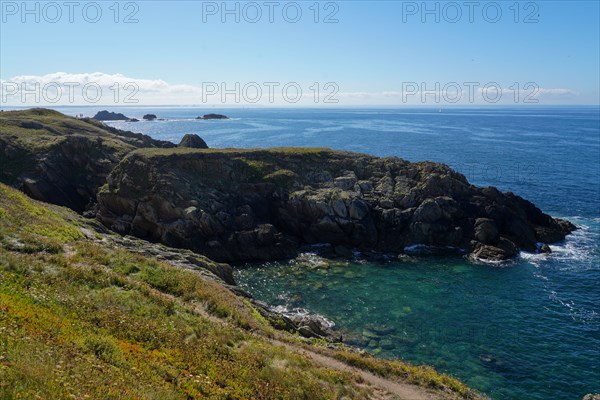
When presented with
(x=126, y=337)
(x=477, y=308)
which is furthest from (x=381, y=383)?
(x=477, y=308)

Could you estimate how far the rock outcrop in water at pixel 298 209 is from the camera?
167 ft

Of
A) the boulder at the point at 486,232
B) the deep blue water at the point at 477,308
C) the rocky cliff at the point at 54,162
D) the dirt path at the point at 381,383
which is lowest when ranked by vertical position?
the deep blue water at the point at 477,308

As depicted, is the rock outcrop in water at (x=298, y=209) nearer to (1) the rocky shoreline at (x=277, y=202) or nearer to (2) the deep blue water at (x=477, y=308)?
(1) the rocky shoreline at (x=277, y=202)

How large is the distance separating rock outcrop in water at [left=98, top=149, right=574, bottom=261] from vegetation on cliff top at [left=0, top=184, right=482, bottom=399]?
76.8 ft

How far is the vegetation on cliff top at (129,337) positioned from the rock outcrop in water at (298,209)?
76.8 feet

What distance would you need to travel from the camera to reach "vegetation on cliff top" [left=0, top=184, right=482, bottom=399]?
11281 millimetres

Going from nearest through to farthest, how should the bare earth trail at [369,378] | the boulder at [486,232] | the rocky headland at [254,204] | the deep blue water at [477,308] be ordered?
the bare earth trail at [369,378] < the deep blue water at [477,308] < the rocky headland at [254,204] < the boulder at [486,232]

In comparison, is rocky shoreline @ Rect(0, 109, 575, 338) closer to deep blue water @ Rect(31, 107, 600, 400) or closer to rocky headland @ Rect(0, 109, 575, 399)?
rocky headland @ Rect(0, 109, 575, 399)

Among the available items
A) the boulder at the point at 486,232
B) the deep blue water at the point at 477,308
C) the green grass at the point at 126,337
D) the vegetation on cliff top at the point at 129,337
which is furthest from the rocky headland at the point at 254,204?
the green grass at the point at 126,337

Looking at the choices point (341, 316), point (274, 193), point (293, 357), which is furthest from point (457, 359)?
point (274, 193)

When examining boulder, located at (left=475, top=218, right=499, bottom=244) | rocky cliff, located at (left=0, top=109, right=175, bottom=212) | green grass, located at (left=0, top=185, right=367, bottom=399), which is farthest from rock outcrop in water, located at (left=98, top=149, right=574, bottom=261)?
green grass, located at (left=0, top=185, right=367, bottom=399)

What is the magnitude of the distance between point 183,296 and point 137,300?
3.83 m

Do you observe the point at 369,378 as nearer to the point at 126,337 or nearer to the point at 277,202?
the point at 126,337

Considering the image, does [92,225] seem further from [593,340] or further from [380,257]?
[593,340]
